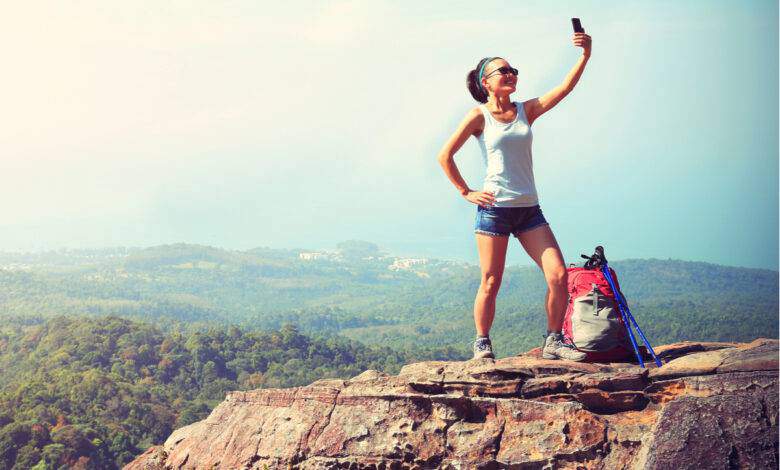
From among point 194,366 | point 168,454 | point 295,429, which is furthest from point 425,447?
point 194,366

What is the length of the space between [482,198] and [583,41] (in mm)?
1940

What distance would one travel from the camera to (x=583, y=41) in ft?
25.1

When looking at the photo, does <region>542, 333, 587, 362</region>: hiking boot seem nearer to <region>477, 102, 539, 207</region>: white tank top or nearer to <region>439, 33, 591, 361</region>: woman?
<region>439, 33, 591, 361</region>: woman

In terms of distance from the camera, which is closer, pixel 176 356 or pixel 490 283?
pixel 490 283

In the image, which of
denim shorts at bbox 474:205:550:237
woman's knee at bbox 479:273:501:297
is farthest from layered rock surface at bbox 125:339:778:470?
denim shorts at bbox 474:205:550:237

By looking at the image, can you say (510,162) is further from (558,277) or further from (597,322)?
(597,322)

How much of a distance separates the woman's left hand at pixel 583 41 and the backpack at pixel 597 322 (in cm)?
239

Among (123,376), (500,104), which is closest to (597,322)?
(500,104)

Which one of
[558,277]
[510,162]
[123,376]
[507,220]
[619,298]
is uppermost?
[510,162]

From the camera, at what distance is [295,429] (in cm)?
773

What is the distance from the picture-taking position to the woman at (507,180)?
7.81m

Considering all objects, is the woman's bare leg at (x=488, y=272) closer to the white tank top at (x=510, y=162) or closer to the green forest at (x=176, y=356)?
the white tank top at (x=510, y=162)

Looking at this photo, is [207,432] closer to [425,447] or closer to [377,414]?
[377,414]

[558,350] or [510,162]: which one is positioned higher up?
[510,162]
